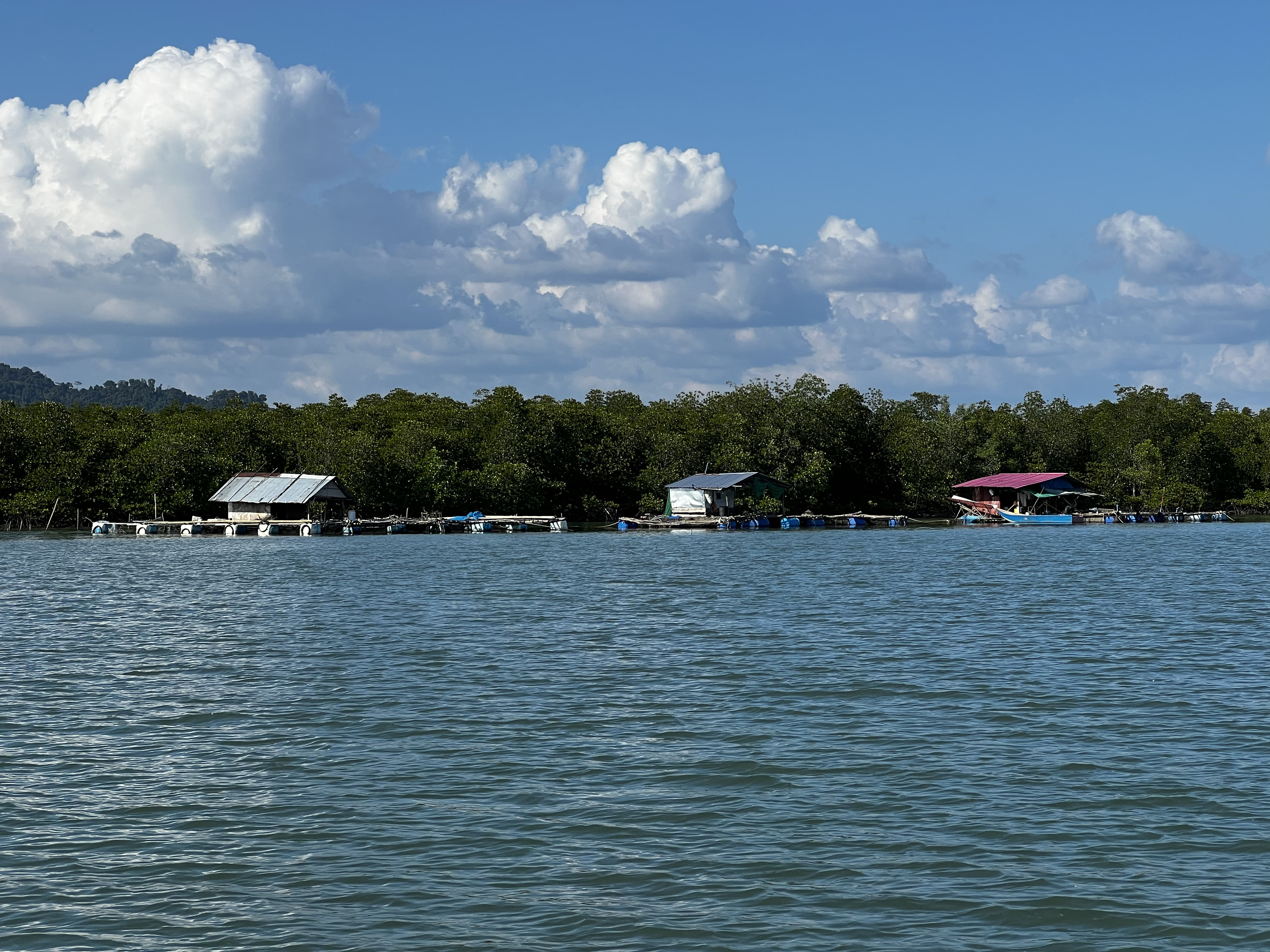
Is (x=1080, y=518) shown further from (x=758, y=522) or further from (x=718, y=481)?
(x=718, y=481)

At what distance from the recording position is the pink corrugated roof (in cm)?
12538

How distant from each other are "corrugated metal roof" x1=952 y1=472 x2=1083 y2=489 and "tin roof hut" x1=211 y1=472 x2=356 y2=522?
64.7m

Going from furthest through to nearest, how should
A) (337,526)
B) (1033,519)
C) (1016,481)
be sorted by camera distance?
(1016,481)
(1033,519)
(337,526)

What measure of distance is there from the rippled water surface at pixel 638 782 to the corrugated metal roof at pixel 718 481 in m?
76.4

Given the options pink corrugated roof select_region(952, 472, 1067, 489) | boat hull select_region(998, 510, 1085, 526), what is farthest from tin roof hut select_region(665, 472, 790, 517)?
boat hull select_region(998, 510, 1085, 526)

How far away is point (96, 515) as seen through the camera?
112 meters

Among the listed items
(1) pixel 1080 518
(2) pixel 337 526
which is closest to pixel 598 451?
(2) pixel 337 526

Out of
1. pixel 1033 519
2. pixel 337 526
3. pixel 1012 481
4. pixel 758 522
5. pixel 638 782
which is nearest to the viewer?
pixel 638 782

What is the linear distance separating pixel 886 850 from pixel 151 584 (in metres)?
46.9

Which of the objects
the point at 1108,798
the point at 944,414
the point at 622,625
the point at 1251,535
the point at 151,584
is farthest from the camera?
the point at 944,414

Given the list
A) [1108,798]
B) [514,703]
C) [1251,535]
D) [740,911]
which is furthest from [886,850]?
[1251,535]

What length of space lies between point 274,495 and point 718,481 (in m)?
40.3

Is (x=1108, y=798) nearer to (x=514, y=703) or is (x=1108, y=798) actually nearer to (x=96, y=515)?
(x=514, y=703)

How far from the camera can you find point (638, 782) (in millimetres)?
17078
